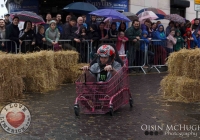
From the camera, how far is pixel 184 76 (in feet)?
34.4

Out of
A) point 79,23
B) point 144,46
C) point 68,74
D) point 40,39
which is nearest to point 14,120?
point 68,74

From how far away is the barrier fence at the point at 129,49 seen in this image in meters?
14.4

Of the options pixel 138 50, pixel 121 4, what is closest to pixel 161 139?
pixel 138 50

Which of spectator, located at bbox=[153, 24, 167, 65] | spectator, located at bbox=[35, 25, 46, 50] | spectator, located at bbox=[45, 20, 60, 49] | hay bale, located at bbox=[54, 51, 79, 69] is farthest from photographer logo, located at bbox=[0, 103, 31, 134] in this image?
spectator, located at bbox=[153, 24, 167, 65]

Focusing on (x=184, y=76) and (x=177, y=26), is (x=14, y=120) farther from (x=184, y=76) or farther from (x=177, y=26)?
(x=177, y=26)

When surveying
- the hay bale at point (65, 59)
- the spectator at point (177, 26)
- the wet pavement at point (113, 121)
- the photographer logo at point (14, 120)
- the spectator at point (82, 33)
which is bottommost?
the wet pavement at point (113, 121)

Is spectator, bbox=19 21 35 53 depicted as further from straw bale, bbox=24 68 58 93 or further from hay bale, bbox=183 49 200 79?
hay bale, bbox=183 49 200 79

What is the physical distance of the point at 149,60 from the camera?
17938mm

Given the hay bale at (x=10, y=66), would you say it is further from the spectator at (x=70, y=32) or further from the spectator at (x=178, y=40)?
the spectator at (x=178, y=40)

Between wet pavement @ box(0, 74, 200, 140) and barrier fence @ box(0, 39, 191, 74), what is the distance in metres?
3.47

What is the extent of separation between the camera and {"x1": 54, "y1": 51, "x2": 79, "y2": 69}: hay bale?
1364 cm

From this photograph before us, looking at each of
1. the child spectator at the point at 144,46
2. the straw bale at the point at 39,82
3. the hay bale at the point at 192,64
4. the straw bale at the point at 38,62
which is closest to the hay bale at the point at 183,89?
the hay bale at the point at 192,64

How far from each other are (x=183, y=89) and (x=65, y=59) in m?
4.81

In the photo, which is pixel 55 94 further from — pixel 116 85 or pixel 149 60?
pixel 149 60
